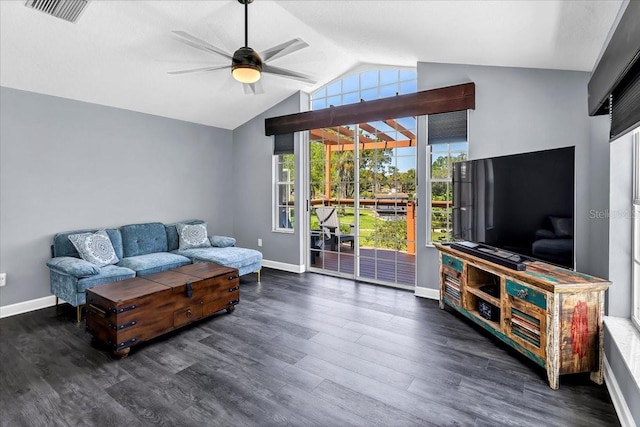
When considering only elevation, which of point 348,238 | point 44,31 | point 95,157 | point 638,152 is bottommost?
point 348,238

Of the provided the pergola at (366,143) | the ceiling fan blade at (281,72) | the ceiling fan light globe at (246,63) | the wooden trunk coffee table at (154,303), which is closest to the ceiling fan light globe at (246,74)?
the ceiling fan light globe at (246,63)

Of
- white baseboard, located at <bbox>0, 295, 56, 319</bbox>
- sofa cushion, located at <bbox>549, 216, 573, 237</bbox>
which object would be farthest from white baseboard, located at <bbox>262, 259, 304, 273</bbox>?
sofa cushion, located at <bbox>549, 216, 573, 237</bbox>

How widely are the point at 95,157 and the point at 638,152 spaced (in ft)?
17.8

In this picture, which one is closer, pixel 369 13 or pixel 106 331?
pixel 106 331

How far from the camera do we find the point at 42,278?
12.1 feet

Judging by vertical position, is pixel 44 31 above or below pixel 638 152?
above

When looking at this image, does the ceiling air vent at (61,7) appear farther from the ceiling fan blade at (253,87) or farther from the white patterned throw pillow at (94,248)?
the white patterned throw pillow at (94,248)

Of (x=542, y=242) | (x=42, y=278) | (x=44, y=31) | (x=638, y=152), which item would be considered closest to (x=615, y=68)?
(x=638, y=152)

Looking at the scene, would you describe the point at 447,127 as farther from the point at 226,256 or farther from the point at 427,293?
the point at 226,256

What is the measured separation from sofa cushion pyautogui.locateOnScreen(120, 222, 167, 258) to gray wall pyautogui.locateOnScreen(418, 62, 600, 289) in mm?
3685

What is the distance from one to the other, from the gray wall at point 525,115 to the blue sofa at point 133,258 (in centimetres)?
280

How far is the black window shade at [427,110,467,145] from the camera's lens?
3.70 meters

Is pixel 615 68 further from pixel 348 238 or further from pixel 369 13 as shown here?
pixel 348 238

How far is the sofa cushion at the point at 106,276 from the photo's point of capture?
3236 mm
